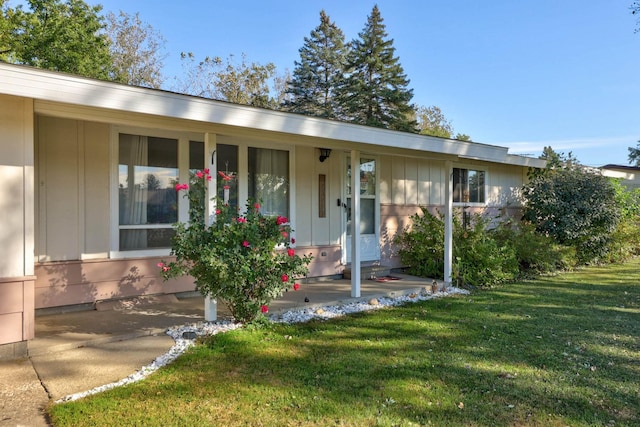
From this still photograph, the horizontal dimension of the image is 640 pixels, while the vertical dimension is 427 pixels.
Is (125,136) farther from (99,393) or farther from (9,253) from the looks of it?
(99,393)

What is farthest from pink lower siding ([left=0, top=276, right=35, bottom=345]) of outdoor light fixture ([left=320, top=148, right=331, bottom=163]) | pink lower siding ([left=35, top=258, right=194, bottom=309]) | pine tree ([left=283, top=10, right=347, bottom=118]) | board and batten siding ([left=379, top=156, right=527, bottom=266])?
pine tree ([left=283, top=10, right=347, bottom=118])

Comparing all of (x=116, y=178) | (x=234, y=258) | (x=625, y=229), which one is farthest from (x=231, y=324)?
(x=625, y=229)

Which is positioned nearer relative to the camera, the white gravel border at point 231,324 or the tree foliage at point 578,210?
the white gravel border at point 231,324

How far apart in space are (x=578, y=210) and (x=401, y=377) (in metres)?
8.11

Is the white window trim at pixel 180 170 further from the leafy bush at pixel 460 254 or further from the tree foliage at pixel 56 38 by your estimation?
the tree foliage at pixel 56 38

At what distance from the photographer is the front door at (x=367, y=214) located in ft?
24.4

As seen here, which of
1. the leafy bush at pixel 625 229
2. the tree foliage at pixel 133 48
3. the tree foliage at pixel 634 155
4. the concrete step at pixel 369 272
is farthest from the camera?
the tree foliage at pixel 634 155

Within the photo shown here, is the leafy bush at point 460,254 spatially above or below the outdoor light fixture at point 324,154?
below

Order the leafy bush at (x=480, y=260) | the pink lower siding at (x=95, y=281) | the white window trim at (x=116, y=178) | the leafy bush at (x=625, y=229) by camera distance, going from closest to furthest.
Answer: the pink lower siding at (x=95, y=281)
the white window trim at (x=116, y=178)
the leafy bush at (x=480, y=260)
the leafy bush at (x=625, y=229)

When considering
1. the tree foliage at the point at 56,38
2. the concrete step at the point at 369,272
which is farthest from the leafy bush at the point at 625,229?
the tree foliage at the point at 56,38

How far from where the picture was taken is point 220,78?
2111 cm

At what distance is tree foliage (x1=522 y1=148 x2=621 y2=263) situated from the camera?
913 centimetres

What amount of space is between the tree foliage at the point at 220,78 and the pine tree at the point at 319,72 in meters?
3.39

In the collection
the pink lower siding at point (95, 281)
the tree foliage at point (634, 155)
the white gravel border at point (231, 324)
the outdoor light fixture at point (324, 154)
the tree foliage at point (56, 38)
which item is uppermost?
the tree foliage at point (56, 38)
